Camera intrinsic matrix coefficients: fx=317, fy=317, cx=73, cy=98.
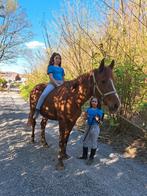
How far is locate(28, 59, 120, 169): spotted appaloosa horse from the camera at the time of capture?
571 centimetres

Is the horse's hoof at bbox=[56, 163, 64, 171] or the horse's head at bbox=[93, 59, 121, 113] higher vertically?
the horse's head at bbox=[93, 59, 121, 113]

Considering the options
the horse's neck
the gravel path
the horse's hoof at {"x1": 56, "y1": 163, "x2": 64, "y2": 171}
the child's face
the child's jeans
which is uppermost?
the horse's neck

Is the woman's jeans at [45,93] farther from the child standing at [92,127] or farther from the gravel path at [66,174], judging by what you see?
the gravel path at [66,174]

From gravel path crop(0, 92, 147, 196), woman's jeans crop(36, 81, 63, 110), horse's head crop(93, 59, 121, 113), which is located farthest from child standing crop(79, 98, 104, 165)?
woman's jeans crop(36, 81, 63, 110)

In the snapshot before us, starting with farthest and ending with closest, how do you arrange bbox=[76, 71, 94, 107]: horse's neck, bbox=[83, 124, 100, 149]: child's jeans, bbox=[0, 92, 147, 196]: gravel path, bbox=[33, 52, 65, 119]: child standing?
bbox=[33, 52, 65, 119]: child standing < bbox=[83, 124, 100, 149]: child's jeans < bbox=[76, 71, 94, 107]: horse's neck < bbox=[0, 92, 147, 196]: gravel path

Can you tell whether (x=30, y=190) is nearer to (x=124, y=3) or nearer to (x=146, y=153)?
(x=146, y=153)

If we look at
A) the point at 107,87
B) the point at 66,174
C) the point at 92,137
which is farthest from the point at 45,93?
the point at 66,174

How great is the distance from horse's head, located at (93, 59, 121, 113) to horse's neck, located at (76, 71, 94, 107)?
190 mm

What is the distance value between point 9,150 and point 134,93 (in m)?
3.76

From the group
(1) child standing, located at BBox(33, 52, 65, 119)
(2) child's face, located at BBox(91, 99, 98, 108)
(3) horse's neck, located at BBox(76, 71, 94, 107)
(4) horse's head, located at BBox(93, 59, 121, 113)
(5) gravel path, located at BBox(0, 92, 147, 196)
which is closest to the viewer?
(5) gravel path, located at BBox(0, 92, 147, 196)

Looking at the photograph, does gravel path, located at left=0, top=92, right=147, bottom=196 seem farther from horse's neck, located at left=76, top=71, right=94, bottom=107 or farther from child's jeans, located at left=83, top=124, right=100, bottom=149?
horse's neck, located at left=76, top=71, right=94, bottom=107

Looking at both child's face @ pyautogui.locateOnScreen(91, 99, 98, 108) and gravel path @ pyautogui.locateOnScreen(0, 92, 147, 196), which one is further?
child's face @ pyautogui.locateOnScreen(91, 99, 98, 108)

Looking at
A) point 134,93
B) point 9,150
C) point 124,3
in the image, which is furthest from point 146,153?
point 124,3

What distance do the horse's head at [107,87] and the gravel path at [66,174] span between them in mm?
1297
